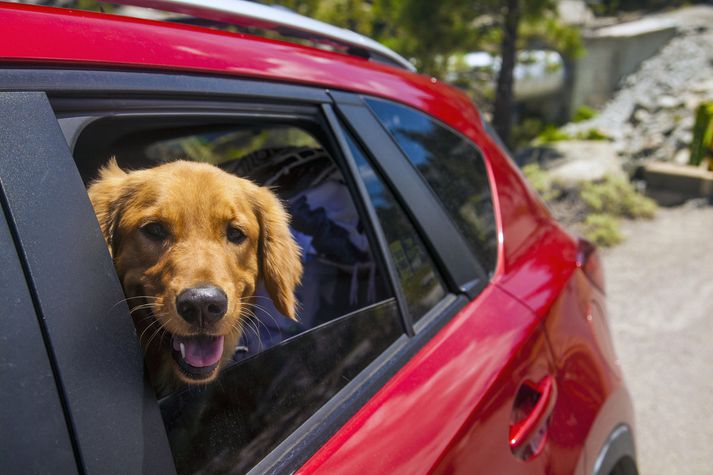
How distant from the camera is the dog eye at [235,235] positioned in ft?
4.25

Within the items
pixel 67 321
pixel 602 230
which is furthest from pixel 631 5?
pixel 67 321

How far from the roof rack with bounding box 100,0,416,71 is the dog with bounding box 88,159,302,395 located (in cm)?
44

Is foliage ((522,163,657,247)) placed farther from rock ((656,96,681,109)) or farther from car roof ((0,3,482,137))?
car roof ((0,3,482,137))

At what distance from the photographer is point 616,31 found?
14.7m

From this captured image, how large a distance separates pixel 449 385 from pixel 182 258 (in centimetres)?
70

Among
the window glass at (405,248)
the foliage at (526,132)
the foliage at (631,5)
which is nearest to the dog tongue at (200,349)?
the window glass at (405,248)

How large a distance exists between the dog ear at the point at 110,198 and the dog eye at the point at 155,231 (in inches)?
2.1

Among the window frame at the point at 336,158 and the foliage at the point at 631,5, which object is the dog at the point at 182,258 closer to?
the window frame at the point at 336,158

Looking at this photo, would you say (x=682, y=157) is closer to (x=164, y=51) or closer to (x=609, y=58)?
(x=609, y=58)

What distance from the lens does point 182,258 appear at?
117 centimetres

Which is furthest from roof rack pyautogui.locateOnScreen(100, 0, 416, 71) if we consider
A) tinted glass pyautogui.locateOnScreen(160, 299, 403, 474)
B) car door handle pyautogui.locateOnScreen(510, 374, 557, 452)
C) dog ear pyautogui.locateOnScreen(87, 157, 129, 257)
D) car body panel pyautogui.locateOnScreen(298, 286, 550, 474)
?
car door handle pyautogui.locateOnScreen(510, 374, 557, 452)

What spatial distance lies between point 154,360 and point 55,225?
1.02 ft

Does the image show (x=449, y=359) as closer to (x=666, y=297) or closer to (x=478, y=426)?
(x=478, y=426)

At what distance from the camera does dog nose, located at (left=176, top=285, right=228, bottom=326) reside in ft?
3.66
